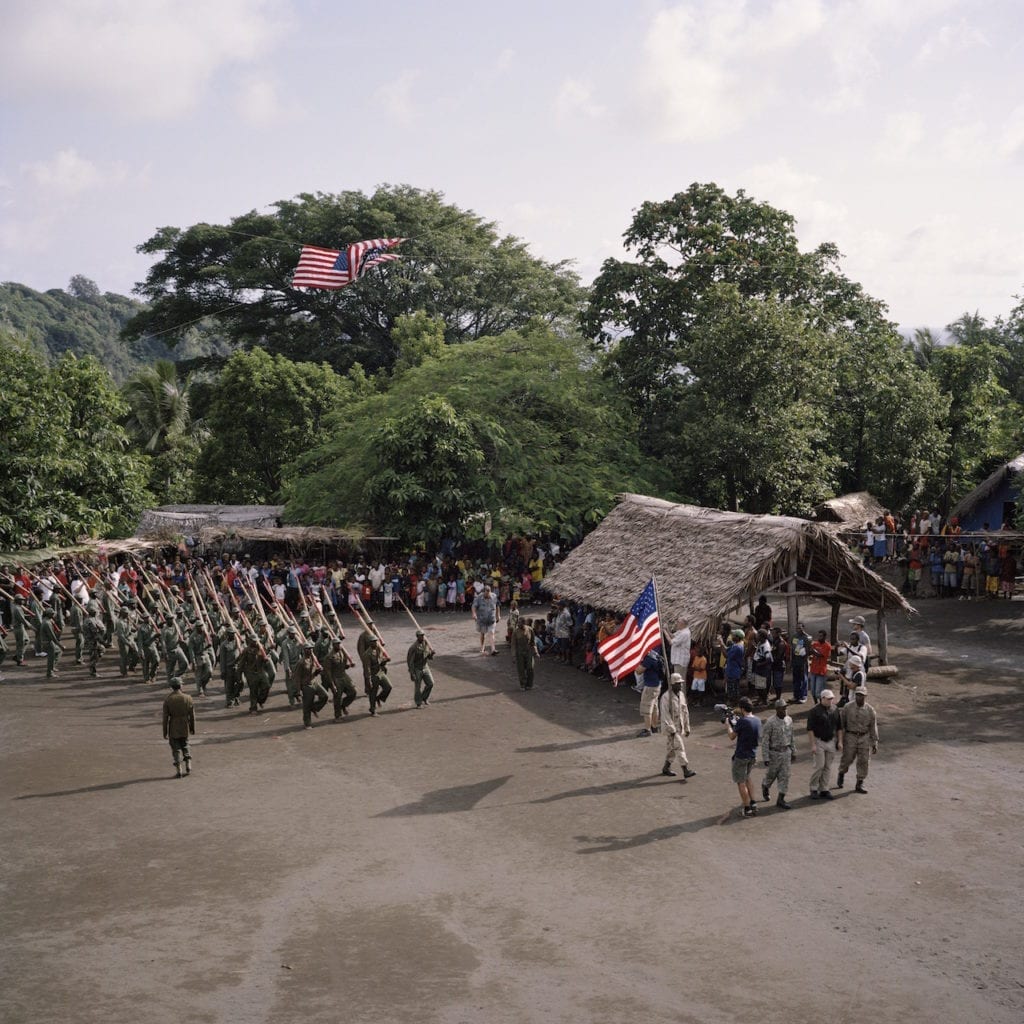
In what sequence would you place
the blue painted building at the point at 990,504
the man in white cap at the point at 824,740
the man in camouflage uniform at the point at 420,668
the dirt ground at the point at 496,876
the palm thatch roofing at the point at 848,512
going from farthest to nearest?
the palm thatch roofing at the point at 848,512 → the blue painted building at the point at 990,504 → the man in camouflage uniform at the point at 420,668 → the man in white cap at the point at 824,740 → the dirt ground at the point at 496,876

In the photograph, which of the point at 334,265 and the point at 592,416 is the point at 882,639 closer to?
the point at 592,416

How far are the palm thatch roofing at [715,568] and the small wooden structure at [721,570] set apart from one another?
0.8 inches

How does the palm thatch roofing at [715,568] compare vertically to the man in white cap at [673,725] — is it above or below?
above

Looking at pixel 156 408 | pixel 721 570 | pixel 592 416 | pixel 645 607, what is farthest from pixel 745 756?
pixel 156 408

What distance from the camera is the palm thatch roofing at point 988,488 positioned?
30516 millimetres

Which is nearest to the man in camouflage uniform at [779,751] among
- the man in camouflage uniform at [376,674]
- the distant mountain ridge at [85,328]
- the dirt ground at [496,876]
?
the dirt ground at [496,876]

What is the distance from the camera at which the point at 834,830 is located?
12.6m

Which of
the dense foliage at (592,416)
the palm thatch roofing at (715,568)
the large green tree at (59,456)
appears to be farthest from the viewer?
the dense foliage at (592,416)

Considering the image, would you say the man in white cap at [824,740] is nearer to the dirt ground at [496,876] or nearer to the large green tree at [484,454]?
the dirt ground at [496,876]

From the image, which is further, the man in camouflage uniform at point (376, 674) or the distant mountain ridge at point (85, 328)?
the distant mountain ridge at point (85, 328)

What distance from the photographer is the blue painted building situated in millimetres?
31734

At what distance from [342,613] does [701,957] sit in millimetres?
20812

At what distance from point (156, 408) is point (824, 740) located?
1508 inches

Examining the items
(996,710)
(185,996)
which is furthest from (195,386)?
(185,996)
